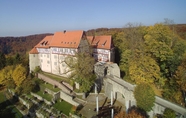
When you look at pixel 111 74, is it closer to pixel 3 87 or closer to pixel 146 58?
pixel 146 58

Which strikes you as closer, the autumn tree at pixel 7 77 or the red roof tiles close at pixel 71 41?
the red roof tiles close at pixel 71 41

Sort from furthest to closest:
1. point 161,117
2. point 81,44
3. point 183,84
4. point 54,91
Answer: point 81,44 < point 54,91 < point 183,84 < point 161,117

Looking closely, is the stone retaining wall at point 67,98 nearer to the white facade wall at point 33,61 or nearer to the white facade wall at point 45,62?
the white facade wall at point 45,62

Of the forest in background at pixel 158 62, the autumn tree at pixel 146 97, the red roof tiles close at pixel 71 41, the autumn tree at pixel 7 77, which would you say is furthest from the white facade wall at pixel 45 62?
the autumn tree at pixel 146 97

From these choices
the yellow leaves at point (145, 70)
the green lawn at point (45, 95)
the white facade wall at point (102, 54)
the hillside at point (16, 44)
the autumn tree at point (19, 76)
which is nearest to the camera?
the yellow leaves at point (145, 70)

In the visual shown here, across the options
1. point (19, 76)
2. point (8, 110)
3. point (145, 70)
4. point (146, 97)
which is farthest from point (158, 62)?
point (19, 76)

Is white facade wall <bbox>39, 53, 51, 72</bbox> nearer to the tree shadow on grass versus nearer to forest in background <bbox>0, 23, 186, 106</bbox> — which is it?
forest in background <bbox>0, 23, 186, 106</bbox>

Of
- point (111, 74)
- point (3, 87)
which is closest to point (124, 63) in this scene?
point (111, 74)

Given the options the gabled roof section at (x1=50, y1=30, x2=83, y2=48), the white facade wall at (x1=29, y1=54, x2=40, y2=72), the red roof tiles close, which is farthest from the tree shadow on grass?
the gabled roof section at (x1=50, y1=30, x2=83, y2=48)
